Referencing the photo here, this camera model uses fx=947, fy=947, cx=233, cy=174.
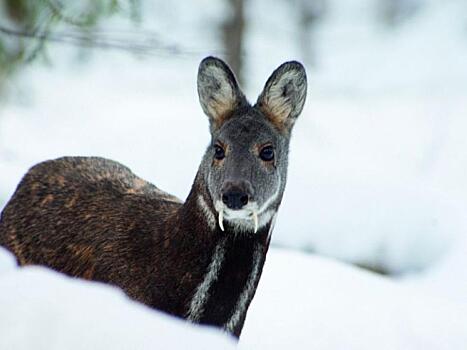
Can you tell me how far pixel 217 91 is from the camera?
5.68m

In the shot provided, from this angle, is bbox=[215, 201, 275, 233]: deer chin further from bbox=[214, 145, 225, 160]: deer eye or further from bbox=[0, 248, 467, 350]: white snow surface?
bbox=[0, 248, 467, 350]: white snow surface

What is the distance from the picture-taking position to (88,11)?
8781 millimetres

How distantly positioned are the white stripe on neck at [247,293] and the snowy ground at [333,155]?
1.05 m

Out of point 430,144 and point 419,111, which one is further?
point 419,111

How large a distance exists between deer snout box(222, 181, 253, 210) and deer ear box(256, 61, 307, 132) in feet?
2.69

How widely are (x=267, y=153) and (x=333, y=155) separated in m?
7.93

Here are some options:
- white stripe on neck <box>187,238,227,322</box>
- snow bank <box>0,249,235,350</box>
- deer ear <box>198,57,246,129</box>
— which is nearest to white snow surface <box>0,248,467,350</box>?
snow bank <box>0,249,235,350</box>

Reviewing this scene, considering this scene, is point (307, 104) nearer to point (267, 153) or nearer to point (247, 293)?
point (267, 153)

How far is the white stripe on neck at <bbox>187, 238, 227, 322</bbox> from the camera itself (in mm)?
5160

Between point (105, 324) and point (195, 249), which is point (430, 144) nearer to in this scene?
point (195, 249)

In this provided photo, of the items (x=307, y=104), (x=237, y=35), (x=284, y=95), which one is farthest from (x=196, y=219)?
(x=307, y=104)

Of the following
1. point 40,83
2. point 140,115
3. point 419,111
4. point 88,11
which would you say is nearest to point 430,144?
point 419,111

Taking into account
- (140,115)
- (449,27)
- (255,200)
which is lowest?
(255,200)

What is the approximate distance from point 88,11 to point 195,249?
414cm
